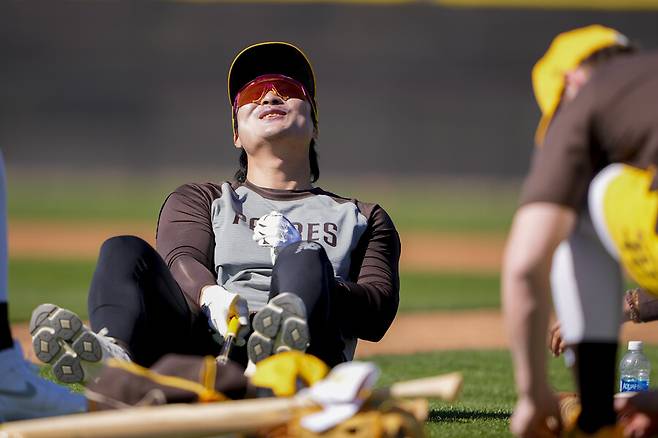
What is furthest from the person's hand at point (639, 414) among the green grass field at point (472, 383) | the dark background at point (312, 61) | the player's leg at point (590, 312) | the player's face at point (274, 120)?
the dark background at point (312, 61)

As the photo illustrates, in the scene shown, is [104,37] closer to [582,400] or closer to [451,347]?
[451,347]

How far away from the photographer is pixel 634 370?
14.6 feet

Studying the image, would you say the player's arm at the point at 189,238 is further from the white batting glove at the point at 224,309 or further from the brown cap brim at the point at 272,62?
the brown cap brim at the point at 272,62

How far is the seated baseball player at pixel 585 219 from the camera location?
8.29ft

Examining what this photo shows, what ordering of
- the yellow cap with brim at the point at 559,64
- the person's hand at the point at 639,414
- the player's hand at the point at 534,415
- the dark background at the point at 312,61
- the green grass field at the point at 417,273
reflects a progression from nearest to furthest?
the player's hand at the point at 534,415, the yellow cap with brim at the point at 559,64, the person's hand at the point at 639,414, the green grass field at the point at 417,273, the dark background at the point at 312,61

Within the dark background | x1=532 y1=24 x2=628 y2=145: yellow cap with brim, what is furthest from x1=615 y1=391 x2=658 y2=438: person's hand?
the dark background

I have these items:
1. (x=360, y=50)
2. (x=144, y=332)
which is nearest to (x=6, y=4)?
(x=360, y=50)

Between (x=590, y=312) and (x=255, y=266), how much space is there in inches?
60.4

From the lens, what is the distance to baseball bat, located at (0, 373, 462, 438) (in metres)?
2.67

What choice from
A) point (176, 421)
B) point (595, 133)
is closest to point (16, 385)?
point (176, 421)

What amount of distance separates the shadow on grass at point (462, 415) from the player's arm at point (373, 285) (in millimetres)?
410

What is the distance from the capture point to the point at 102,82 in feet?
91.0

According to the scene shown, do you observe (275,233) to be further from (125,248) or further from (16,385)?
(16,385)

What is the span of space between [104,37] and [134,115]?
2.05 m
